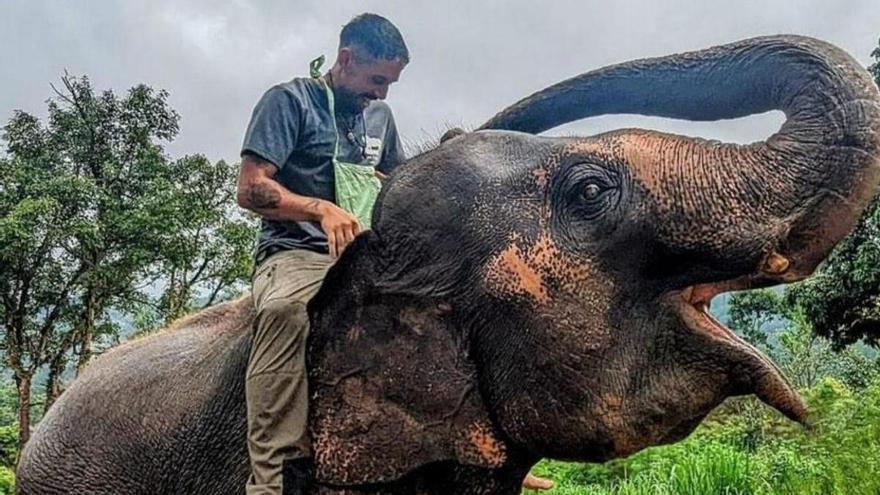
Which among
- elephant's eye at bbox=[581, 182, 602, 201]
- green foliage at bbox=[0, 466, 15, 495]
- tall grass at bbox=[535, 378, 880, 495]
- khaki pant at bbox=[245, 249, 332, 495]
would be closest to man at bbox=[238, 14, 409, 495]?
khaki pant at bbox=[245, 249, 332, 495]

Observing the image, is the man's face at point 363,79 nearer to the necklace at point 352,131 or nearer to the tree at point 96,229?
the necklace at point 352,131

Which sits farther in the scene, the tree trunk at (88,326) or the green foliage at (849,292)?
the tree trunk at (88,326)

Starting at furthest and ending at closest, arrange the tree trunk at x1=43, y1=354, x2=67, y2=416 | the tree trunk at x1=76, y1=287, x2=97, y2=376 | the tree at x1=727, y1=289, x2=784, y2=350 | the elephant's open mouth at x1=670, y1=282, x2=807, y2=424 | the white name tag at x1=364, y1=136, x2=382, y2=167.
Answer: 1. the tree at x1=727, y1=289, x2=784, y2=350
2. the tree trunk at x1=43, y1=354, x2=67, y2=416
3. the tree trunk at x1=76, y1=287, x2=97, y2=376
4. the white name tag at x1=364, y1=136, x2=382, y2=167
5. the elephant's open mouth at x1=670, y1=282, x2=807, y2=424

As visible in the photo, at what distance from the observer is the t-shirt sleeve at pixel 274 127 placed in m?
2.08

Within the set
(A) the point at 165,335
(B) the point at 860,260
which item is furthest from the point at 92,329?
(A) the point at 165,335

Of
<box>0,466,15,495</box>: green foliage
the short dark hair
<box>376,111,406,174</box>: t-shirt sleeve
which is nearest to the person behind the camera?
the short dark hair

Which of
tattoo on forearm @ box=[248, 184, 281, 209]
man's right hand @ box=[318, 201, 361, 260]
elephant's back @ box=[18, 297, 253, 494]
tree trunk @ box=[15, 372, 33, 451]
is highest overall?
tree trunk @ box=[15, 372, 33, 451]

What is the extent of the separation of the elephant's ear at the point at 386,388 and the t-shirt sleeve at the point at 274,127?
1.18 ft

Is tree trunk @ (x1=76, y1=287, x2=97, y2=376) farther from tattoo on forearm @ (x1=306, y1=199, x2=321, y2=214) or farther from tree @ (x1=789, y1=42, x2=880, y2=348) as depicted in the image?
tattoo on forearm @ (x1=306, y1=199, x2=321, y2=214)

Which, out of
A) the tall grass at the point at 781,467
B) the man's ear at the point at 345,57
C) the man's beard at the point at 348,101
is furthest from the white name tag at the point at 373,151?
the tall grass at the point at 781,467

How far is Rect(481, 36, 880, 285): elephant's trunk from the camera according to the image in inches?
64.4

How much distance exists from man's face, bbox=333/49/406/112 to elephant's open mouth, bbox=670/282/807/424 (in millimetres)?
974

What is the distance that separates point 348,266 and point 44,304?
21283 mm

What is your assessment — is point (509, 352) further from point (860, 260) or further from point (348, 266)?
point (860, 260)
